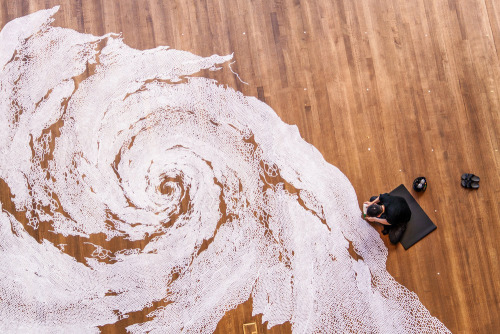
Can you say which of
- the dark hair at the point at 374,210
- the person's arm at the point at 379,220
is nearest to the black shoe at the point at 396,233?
the person's arm at the point at 379,220

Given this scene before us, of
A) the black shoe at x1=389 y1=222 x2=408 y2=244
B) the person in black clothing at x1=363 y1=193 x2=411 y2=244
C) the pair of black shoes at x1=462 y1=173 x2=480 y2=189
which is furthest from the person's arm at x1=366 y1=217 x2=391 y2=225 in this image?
the pair of black shoes at x1=462 y1=173 x2=480 y2=189

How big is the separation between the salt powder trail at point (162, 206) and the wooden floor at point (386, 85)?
12cm

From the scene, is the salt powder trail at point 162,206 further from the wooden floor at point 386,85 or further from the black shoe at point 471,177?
the black shoe at point 471,177

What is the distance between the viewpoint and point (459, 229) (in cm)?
246

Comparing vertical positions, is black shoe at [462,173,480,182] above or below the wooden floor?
below

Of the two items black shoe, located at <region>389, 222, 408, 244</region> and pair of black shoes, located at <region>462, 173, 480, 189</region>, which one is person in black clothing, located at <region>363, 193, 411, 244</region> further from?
pair of black shoes, located at <region>462, 173, 480, 189</region>

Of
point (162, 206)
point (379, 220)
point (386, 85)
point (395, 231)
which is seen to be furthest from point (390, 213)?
point (162, 206)

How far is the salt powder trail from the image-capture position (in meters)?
2.42

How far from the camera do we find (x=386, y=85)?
8.41 feet

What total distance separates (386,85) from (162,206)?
1.83 metres

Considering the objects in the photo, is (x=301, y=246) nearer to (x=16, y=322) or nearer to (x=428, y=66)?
(x=428, y=66)

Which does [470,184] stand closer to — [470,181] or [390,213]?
[470,181]

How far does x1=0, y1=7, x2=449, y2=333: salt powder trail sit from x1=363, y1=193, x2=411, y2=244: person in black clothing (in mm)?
104

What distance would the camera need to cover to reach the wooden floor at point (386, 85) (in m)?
2.45
